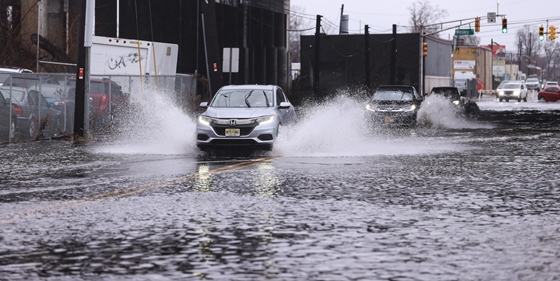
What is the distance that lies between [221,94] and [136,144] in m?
3.03

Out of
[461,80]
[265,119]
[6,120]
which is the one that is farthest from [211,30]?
[461,80]

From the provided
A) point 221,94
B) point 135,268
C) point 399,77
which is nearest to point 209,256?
point 135,268

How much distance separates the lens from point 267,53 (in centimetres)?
6184

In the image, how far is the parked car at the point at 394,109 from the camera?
3375cm

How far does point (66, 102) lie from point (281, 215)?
17.8m

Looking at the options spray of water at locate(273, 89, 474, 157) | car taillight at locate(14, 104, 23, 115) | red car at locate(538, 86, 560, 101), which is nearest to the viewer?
spray of water at locate(273, 89, 474, 157)

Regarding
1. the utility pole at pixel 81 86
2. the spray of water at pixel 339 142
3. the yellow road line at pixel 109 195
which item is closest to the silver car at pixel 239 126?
the spray of water at pixel 339 142

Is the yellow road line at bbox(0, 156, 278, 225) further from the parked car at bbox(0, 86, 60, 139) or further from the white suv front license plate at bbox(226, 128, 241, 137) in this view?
the parked car at bbox(0, 86, 60, 139)

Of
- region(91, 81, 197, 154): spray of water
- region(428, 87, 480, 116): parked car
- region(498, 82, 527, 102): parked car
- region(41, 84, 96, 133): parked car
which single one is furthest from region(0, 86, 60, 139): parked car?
region(498, 82, 527, 102): parked car

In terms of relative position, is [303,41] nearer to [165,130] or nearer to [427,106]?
[427,106]

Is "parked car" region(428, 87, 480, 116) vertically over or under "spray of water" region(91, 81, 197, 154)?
over

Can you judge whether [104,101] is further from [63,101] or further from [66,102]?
[63,101]

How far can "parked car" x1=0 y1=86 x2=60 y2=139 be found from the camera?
25.1m

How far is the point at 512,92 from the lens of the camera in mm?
81188
